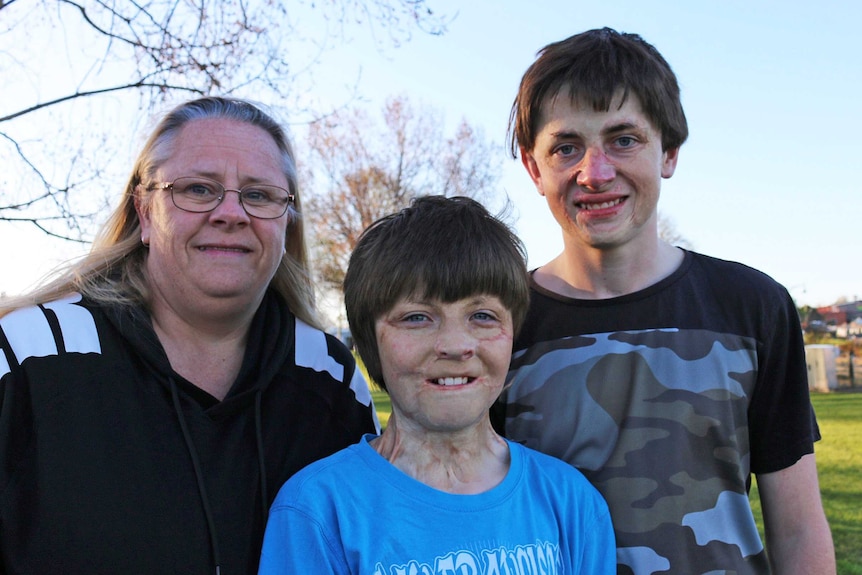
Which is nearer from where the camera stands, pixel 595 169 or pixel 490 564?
pixel 490 564

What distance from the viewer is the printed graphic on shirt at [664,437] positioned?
222cm

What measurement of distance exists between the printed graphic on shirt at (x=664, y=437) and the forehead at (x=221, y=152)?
4.03 ft

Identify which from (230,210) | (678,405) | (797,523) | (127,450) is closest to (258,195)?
(230,210)

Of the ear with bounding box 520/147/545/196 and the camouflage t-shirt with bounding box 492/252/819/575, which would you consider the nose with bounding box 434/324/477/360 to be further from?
the ear with bounding box 520/147/545/196

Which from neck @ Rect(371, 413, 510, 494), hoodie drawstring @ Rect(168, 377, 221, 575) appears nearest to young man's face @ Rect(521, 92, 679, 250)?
neck @ Rect(371, 413, 510, 494)

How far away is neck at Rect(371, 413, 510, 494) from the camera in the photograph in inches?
84.4

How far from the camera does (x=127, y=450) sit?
88.9 inches

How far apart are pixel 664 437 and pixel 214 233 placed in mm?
1590

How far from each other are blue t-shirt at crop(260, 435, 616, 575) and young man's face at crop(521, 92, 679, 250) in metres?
0.80

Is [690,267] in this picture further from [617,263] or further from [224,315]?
[224,315]

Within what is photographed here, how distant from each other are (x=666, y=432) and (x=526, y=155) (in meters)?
1.06

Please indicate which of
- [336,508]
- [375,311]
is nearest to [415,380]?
[375,311]

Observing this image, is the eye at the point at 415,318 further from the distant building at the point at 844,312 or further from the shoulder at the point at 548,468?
the distant building at the point at 844,312

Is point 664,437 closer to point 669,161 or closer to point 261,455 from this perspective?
point 669,161
